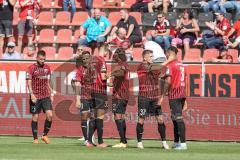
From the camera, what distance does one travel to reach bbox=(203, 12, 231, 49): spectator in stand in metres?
24.3

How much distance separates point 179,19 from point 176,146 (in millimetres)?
8209

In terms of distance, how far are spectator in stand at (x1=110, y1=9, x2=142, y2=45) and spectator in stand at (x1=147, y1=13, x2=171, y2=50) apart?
36 cm

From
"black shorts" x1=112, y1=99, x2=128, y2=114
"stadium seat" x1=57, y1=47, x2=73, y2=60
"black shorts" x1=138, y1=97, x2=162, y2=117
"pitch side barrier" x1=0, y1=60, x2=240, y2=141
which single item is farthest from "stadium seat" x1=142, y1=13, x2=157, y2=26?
"black shorts" x1=138, y1=97, x2=162, y2=117

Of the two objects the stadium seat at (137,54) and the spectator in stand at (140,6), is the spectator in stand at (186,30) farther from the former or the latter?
the spectator in stand at (140,6)

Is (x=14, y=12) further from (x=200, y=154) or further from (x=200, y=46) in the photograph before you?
(x=200, y=154)

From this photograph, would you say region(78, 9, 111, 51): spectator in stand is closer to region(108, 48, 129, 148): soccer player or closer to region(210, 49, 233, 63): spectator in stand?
region(210, 49, 233, 63): spectator in stand

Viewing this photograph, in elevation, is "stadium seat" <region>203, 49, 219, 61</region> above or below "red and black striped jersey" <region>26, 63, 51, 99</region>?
above

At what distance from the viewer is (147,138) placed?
70.2ft

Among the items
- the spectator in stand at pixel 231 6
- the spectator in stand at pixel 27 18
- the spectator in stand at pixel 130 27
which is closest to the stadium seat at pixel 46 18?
the spectator in stand at pixel 27 18

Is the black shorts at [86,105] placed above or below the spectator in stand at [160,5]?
below

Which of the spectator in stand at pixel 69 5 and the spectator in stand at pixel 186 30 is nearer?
the spectator in stand at pixel 186 30

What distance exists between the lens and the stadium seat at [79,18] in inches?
→ 1046

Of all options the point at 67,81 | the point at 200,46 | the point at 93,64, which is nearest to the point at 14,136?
the point at 67,81

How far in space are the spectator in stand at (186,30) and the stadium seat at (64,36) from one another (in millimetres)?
3553
